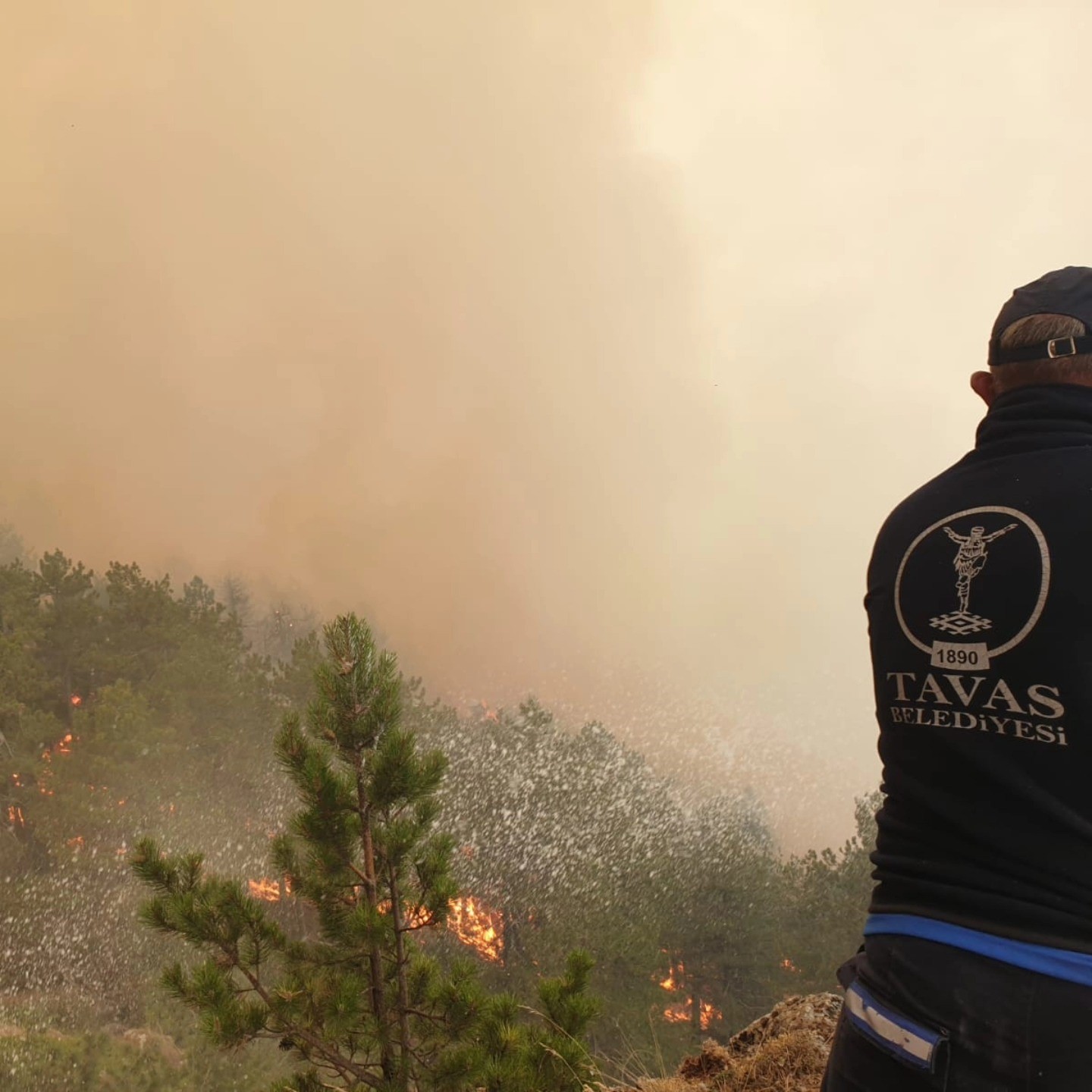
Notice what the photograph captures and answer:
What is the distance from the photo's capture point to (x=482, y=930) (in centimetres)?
1425

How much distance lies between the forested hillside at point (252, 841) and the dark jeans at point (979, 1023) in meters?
10.6

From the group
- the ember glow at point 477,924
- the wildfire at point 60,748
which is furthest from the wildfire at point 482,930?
the wildfire at point 60,748

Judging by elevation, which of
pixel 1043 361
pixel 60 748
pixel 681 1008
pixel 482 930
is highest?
pixel 60 748

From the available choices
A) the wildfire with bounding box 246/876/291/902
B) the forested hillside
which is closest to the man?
the forested hillside

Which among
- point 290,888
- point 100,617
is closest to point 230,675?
point 100,617

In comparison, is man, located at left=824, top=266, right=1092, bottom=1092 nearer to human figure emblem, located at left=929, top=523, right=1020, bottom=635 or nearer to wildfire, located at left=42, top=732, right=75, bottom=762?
human figure emblem, located at left=929, top=523, right=1020, bottom=635

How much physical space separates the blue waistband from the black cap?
0.94 m

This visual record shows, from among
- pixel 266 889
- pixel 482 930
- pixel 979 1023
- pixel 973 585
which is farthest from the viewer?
pixel 482 930

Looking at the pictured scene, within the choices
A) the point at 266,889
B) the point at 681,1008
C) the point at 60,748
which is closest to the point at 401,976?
the point at 266,889

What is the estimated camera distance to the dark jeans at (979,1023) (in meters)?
1.10

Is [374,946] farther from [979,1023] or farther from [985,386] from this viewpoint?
[985,386]

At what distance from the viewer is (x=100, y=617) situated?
14.5 meters

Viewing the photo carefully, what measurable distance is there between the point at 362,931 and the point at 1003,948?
3463mm

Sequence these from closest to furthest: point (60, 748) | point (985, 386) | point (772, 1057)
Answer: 1. point (985, 386)
2. point (772, 1057)
3. point (60, 748)
